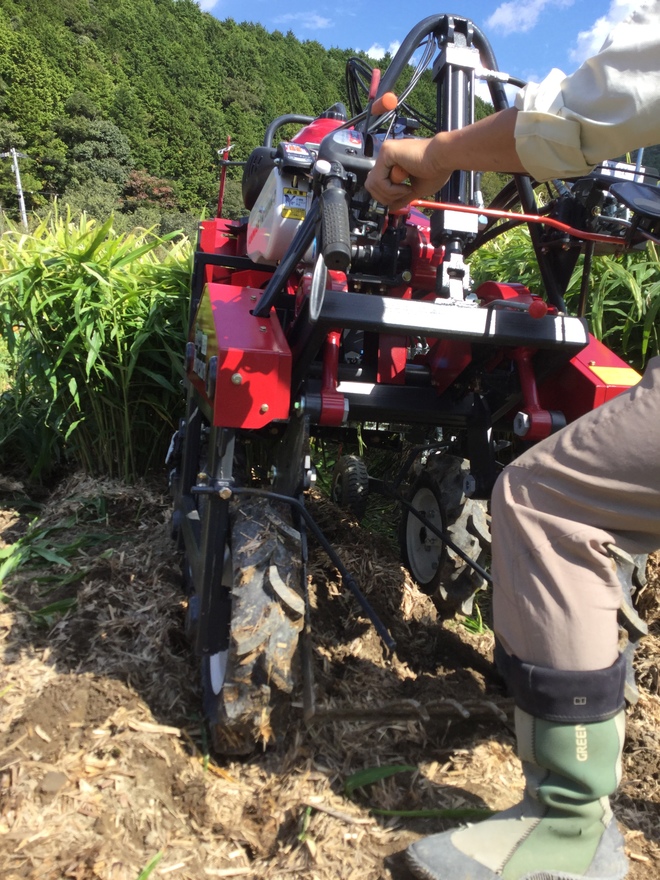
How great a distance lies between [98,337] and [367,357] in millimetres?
1612

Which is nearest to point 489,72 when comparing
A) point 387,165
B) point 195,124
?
point 387,165

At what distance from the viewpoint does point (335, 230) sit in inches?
54.2

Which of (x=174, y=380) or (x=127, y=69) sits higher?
(x=127, y=69)

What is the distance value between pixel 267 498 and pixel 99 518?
1.52m

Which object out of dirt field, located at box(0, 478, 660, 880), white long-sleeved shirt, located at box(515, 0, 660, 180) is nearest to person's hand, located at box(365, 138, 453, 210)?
white long-sleeved shirt, located at box(515, 0, 660, 180)

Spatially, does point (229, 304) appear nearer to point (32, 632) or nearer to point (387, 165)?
point (387, 165)

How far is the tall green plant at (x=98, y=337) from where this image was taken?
3240 mm

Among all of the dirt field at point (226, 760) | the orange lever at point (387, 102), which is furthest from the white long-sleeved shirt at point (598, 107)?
the dirt field at point (226, 760)

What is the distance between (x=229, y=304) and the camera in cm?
188

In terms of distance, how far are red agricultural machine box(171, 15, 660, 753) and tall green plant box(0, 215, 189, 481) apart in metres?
1.10

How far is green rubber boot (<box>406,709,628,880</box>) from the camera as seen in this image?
1188 mm

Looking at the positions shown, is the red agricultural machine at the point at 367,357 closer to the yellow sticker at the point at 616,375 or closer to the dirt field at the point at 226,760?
the yellow sticker at the point at 616,375

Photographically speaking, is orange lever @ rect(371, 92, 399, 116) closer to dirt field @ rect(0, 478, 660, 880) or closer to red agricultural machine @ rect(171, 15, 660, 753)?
red agricultural machine @ rect(171, 15, 660, 753)

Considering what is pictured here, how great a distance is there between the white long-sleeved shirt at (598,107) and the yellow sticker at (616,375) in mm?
723
